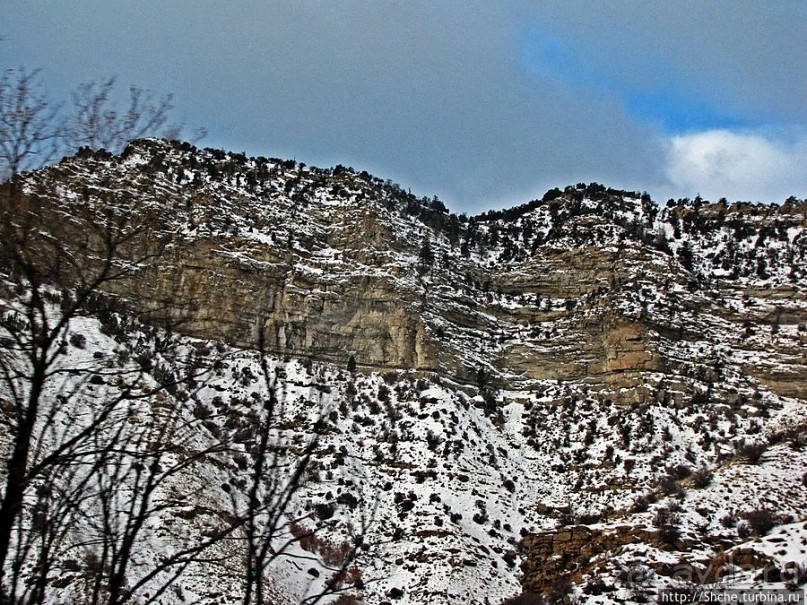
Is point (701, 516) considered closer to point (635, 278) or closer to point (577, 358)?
point (577, 358)

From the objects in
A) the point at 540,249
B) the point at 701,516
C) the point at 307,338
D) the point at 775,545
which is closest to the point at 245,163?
the point at 307,338

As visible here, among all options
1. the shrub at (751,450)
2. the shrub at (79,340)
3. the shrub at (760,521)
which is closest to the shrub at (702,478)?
the shrub at (751,450)

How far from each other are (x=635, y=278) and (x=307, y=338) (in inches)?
1035

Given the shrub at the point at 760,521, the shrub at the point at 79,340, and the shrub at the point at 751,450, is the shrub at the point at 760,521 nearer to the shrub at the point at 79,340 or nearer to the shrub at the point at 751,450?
the shrub at the point at 751,450

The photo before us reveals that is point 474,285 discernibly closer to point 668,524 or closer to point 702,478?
point 702,478

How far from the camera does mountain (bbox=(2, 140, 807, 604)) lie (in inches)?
1260

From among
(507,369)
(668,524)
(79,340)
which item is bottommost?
(668,524)

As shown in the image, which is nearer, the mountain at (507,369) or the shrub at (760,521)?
the shrub at (760,521)

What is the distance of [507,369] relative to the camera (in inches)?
2233

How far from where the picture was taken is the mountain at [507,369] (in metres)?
32.0

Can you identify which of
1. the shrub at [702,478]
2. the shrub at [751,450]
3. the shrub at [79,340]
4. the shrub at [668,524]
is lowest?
the shrub at [668,524]

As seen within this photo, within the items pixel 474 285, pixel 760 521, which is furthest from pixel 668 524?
pixel 474 285

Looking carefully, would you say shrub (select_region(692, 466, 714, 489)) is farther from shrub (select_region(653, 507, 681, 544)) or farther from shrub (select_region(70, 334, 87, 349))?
shrub (select_region(70, 334, 87, 349))

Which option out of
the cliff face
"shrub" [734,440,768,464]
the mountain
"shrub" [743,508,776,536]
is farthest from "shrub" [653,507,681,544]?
the cliff face
